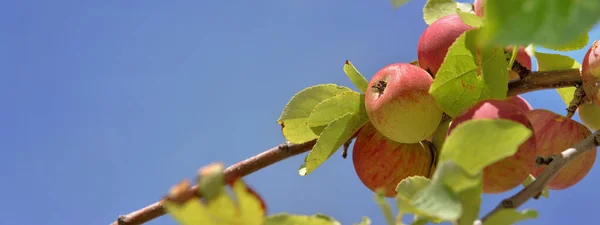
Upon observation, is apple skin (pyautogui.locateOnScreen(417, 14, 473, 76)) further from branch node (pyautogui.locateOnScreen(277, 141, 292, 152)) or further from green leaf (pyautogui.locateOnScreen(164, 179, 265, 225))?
green leaf (pyautogui.locateOnScreen(164, 179, 265, 225))

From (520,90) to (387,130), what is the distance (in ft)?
0.63

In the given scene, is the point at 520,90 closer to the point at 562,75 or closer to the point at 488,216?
the point at 562,75

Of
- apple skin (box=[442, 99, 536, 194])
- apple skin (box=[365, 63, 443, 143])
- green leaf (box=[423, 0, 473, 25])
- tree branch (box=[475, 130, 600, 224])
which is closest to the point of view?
tree branch (box=[475, 130, 600, 224])

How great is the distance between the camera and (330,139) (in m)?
0.82

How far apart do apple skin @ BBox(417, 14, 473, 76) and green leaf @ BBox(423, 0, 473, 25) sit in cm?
12

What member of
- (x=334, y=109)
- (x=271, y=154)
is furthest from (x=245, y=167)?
(x=334, y=109)

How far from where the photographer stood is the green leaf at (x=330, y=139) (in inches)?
32.2

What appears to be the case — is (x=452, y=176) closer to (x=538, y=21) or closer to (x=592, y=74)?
(x=538, y=21)

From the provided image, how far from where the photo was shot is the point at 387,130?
0.79 meters

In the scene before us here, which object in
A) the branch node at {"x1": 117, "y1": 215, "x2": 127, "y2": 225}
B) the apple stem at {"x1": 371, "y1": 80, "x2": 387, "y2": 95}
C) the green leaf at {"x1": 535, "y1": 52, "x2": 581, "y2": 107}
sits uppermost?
the branch node at {"x1": 117, "y1": 215, "x2": 127, "y2": 225}

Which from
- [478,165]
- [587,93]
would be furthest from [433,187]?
[587,93]

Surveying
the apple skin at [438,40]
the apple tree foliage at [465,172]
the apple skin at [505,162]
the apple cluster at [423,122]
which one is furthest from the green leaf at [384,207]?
the apple skin at [438,40]

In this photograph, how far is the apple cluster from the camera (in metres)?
0.79

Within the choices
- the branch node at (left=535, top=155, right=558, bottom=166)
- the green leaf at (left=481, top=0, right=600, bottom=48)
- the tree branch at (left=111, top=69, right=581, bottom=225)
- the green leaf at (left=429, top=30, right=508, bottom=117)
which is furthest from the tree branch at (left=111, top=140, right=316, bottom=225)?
the green leaf at (left=481, top=0, right=600, bottom=48)
